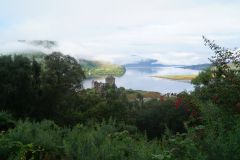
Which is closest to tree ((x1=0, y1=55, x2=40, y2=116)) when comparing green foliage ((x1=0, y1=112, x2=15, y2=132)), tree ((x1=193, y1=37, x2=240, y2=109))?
green foliage ((x1=0, y1=112, x2=15, y2=132))

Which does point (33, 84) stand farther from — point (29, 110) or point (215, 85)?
point (215, 85)

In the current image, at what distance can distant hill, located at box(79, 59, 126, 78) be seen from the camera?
9143 cm

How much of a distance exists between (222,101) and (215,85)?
1.72 ft

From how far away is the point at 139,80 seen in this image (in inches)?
3506

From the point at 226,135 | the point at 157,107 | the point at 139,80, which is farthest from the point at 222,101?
the point at 139,80

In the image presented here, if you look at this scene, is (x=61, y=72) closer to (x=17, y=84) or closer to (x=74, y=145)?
(x=17, y=84)

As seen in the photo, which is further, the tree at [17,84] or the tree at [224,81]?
the tree at [17,84]

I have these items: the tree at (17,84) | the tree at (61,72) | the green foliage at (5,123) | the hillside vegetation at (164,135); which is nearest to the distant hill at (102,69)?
the tree at (61,72)

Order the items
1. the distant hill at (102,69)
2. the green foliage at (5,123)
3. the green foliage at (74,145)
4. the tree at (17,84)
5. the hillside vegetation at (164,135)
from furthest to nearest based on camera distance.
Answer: the distant hill at (102,69) < the tree at (17,84) < the green foliage at (5,123) < the green foliage at (74,145) < the hillside vegetation at (164,135)

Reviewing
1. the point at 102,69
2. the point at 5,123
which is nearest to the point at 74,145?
the point at 5,123

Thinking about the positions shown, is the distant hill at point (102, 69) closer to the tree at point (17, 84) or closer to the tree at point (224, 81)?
the tree at point (17, 84)

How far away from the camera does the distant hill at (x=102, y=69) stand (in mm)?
91425

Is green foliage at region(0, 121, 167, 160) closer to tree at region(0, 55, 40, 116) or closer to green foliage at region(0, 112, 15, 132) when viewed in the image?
green foliage at region(0, 112, 15, 132)

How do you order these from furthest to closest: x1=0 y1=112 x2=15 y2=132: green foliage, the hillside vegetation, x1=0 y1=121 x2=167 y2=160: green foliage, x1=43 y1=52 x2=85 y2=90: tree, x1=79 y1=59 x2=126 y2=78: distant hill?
x1=79 y1=59 x2=126 y2=78: distant hill → x1=43 y1=52 x2=85 y2=90: tree → x1=0 y1=112 x2=15 y2=132: green foliage → x1=0 y1=121 x2=167 y2=160: green foliage → the hillside vegetation
